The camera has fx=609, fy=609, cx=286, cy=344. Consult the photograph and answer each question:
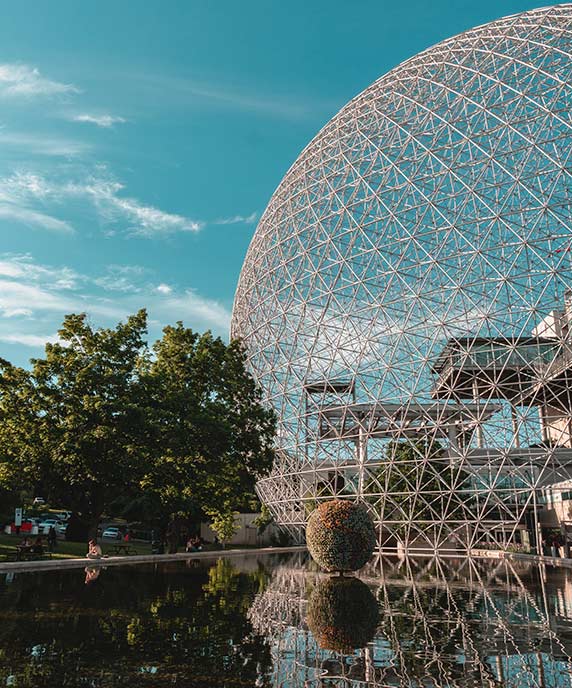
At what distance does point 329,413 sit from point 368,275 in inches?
307

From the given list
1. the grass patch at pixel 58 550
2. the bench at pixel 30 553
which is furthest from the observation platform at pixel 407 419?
the bench at pixel 30 553

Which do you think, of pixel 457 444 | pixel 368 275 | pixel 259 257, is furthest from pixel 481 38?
pixel 457 444

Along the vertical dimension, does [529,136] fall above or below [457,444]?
above

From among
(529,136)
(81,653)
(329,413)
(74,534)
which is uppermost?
(529,136)

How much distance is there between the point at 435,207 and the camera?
26.4 metres

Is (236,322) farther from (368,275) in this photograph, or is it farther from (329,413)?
(368,275)

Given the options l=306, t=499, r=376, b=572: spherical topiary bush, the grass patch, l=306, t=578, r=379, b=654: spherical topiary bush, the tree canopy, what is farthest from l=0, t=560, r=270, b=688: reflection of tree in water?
the tree canopy

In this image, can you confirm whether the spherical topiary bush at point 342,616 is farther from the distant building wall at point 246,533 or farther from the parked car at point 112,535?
the parked car at point 112,535

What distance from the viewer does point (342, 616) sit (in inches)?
401

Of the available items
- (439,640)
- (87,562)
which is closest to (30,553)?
(87,562)

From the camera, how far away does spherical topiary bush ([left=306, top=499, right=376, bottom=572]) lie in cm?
1719

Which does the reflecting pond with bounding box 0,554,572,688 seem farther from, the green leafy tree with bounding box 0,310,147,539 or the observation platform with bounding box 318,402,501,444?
the observation platform with bounding box 318,402,501,444

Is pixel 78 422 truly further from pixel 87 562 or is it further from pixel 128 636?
pixel 128 636

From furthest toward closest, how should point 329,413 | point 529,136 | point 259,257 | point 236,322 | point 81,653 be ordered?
point 236,322 → point 259,257 → point 329,413 → point 529,136 → point 81,653
